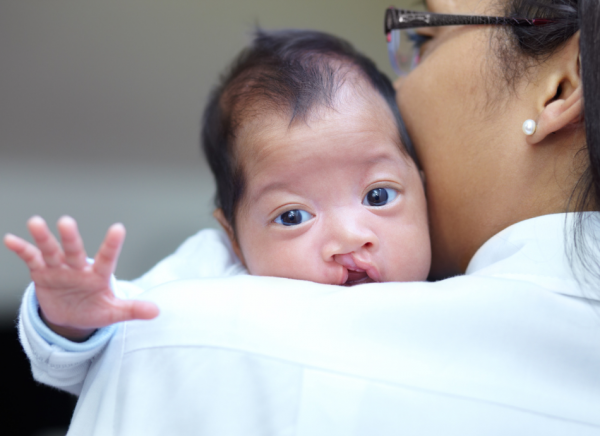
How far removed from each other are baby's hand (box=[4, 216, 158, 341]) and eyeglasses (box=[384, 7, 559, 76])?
28.7 inches

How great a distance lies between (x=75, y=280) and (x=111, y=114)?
1.85m

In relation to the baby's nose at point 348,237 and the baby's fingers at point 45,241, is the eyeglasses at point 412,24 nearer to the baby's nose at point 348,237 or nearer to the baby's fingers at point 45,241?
the baby's nose at point 348,237

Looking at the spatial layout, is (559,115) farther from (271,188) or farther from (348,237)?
(271,188)

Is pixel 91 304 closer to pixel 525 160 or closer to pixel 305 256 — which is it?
pixel 305 256

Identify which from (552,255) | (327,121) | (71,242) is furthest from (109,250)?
(552,255)

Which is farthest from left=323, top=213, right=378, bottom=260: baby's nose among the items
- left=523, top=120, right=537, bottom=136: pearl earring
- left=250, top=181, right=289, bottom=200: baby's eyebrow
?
left=523, top=120, right=537, bottom=136: pearl earring

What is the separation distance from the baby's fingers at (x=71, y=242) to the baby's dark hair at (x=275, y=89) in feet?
1.29

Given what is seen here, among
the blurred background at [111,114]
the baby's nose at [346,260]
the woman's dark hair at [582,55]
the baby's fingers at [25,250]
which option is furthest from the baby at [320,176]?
the blurred background at [111,114]

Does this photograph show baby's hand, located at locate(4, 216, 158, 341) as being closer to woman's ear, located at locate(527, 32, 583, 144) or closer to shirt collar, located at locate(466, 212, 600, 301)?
shirt collar, located at locate(466, 212, 600, 301)

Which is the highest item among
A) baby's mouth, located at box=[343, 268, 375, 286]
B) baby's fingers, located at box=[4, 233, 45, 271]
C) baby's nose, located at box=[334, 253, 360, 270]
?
baby's fingers, located at box=[4, 233, 45, 271]

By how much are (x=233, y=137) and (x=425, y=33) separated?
1.61ft

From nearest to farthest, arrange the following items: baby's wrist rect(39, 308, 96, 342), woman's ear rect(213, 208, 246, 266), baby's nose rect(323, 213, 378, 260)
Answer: baby's wrist rect(39, 308, 96, 342), baby's nose rect(323, 213, 378, 260), woman's ear rect(213, 208, 246, 266)

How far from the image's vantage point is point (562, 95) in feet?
2.59

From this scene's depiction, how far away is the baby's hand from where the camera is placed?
582 millimetres
